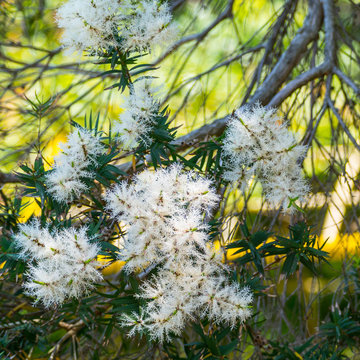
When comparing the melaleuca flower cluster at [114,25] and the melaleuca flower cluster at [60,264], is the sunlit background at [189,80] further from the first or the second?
the melaleuca flower cluster at [60,264]

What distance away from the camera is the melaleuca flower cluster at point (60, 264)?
73 centimetres

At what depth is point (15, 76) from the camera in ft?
6.21

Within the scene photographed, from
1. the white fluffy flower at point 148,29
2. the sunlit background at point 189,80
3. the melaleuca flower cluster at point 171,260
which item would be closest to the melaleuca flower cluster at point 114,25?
the white fluffy flower at point 148,29

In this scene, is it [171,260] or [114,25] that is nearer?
[171,260]

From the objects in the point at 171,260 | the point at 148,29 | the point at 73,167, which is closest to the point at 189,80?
the point at 148,29

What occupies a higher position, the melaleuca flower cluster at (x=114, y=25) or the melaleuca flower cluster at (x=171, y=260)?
Result: the melaleuca flower cluster at (x=114, y=25)

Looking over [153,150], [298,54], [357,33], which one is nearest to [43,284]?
[153,150]

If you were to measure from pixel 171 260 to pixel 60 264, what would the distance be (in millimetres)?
186

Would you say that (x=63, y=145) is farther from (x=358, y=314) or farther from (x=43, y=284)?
(x=358, y=314)

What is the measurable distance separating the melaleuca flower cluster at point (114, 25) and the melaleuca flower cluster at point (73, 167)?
7.5 inches

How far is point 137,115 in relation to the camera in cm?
87

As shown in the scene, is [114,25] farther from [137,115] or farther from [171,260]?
[171,260]

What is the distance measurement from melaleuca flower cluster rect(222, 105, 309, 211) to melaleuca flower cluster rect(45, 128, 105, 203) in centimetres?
27

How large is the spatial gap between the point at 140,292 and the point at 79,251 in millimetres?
158
